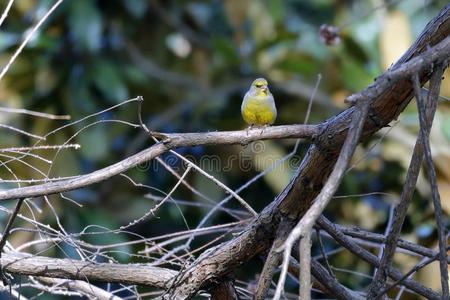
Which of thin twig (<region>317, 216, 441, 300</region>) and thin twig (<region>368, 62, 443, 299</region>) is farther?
thin twig (<region>317, 216, 441, 300</region>)

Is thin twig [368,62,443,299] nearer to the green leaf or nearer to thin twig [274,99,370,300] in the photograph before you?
thin twig [274,99,370,300]

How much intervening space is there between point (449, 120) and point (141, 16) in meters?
2.64

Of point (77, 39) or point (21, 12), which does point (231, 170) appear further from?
point (21, 12)

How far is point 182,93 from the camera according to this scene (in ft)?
22.5

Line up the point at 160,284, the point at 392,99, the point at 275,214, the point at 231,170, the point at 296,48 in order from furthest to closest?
1. the point at 296,48
2. the point at 231,170
3. the point at 160,284
4. the point at 275,214
5. the point at 392,99

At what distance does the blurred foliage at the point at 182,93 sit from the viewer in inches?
243

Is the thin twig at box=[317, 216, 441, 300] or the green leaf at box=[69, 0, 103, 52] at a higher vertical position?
the green leaf at box=[69, 0, 103, 52]

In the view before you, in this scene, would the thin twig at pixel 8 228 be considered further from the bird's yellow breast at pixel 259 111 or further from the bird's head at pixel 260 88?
the bird's head at pixel 260 88

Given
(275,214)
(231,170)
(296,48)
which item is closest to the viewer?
(275,214)

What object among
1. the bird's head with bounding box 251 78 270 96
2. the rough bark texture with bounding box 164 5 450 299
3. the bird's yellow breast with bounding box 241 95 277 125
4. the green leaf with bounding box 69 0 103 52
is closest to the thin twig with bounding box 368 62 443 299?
the rough bark texture with bounding box 164 5 450 299

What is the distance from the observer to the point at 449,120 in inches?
239

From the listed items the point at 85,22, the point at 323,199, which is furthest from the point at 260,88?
the point at 85,22

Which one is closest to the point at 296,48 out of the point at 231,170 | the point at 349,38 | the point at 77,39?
the point at 349,38

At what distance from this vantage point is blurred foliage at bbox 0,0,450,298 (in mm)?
6184
